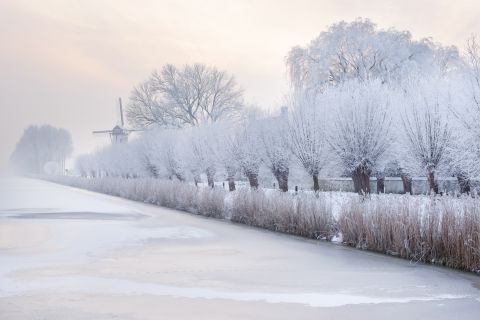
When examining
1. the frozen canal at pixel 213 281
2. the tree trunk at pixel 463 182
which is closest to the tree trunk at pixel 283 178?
the tree trunk at pixel 463 182

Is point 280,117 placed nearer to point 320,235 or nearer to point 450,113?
point 450,113

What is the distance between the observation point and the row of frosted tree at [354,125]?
2562 cm

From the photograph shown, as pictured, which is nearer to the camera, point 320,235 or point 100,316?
point 100,316

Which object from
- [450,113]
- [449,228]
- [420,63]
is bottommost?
[449,228]

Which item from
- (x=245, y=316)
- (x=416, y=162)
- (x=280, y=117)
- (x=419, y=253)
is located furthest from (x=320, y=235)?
(x=280, y=117)

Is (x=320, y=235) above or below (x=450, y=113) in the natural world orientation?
below

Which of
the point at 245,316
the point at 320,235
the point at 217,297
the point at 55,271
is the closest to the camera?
the point at 245,316

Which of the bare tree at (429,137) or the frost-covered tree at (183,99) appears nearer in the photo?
the bare tree at (429,137)

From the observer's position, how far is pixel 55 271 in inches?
454

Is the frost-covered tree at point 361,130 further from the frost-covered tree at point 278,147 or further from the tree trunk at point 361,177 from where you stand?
the frost-covered tree at point 278,147

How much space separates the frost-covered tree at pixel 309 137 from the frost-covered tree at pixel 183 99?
3916 centimetres

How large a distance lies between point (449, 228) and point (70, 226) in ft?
43.9

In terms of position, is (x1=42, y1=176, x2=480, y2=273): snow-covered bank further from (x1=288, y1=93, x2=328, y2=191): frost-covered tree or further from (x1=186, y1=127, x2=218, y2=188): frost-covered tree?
(x1=186, y1=127, x2=218, y2=188): frost-covered tree

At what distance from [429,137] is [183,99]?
157 feet
